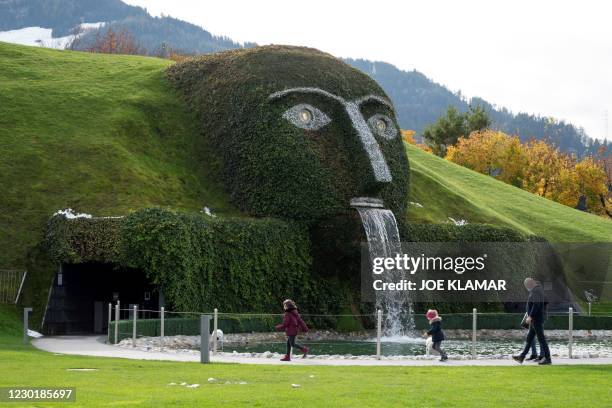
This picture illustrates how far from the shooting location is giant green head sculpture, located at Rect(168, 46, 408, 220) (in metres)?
36.8

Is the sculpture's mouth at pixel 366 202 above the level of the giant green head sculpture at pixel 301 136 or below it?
below

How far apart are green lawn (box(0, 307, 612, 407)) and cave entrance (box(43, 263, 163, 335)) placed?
13.1m

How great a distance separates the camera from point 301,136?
3725cm

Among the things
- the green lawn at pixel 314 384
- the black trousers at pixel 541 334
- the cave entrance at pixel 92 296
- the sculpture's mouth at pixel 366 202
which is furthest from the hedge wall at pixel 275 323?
the black trousers at pixel 541 334

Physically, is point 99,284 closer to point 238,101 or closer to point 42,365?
point 238,101

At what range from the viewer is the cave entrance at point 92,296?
109 feet

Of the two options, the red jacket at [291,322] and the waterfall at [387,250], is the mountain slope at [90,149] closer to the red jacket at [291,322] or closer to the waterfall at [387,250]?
the waterfall at [387,250]

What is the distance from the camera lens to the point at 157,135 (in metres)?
42.6

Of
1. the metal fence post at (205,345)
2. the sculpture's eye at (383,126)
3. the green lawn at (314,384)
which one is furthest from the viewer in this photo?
the sculpture's eye at (383,126)

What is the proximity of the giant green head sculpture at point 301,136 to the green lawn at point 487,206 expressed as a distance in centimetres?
822

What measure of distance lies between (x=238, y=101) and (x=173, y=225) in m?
9.82

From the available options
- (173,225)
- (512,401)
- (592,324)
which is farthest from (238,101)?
(512,401)

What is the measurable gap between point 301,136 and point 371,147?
9.24 ft

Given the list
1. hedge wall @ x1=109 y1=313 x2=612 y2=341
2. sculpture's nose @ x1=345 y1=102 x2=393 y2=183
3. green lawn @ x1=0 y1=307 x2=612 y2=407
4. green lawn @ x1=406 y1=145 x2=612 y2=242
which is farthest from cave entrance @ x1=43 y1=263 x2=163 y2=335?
green lawn @ x1=406 y1=145 x2=612 y2=242
